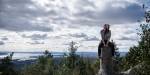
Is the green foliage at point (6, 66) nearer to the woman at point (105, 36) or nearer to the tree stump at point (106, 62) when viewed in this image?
the tree stump at point (106, 62)

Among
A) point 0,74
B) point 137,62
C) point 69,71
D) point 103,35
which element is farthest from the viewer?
point 69,71

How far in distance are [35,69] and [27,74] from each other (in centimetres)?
606

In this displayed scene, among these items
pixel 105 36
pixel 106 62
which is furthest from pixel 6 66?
pixel 105 36

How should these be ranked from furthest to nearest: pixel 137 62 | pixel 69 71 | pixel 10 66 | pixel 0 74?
1. pixel 69 71
2. pixel 10 66
3. pixel 0 74
4. pixel 137 62

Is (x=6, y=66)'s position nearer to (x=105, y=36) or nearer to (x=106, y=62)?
(x=106, y=62)

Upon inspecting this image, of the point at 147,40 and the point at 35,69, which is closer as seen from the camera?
the point at 147,40

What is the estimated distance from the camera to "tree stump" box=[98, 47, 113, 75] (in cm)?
2542

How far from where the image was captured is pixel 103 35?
24.8 m

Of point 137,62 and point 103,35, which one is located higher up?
point 103,35

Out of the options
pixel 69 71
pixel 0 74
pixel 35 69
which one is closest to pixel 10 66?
pixel 0 74

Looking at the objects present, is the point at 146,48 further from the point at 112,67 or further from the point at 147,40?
the point at 112,67

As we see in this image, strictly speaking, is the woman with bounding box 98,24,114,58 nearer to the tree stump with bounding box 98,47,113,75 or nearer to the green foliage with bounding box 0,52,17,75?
the tree stump with bounding box 98,47,113,75

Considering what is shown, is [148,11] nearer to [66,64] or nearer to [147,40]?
[147,40]

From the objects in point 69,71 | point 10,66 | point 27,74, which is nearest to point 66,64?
point 69,71
